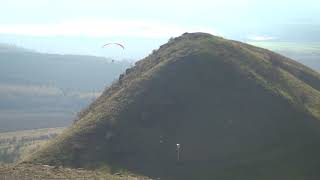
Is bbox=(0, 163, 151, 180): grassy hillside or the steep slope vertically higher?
the steep slope

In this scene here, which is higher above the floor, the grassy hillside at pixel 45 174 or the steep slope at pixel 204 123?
the steep slope at pixel 204 123

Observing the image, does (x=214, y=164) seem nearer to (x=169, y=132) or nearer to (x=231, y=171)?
(x=231, y=171)

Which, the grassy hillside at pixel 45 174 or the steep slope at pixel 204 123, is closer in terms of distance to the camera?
the grassy hillside at pixel 45 174

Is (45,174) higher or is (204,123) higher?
(204,123)

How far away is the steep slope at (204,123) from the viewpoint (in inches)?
3105

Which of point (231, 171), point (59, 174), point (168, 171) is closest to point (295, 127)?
point (231, 171)

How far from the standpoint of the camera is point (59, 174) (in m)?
62.8

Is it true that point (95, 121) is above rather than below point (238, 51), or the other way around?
below

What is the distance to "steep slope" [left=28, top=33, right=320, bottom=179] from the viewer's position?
78875 mm

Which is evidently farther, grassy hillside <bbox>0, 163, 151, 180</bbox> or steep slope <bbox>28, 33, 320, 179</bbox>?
steep slope <bbox>28, 33, 320, 179</bbox>

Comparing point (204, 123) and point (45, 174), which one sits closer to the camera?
point (45, 174)

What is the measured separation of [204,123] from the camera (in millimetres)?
87688

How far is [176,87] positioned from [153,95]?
15.5 ft

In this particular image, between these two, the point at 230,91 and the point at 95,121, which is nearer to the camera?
the point at 95,121
